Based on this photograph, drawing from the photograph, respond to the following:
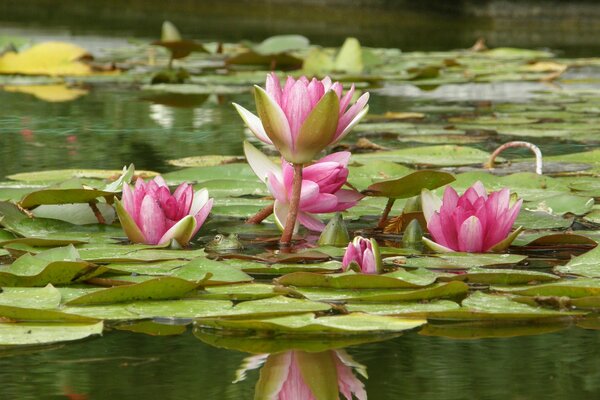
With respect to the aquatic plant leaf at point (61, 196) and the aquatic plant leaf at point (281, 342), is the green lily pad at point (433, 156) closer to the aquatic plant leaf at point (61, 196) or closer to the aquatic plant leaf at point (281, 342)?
the aquatic plant leaf at point (61, 196)

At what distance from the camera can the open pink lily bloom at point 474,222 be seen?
63.8 inches

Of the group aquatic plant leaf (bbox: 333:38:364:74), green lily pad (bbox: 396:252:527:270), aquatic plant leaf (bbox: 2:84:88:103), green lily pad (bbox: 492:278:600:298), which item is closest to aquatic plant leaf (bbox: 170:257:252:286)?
green lily pad (bbox: 396:252:527:270)

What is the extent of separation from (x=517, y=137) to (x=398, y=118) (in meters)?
0.45

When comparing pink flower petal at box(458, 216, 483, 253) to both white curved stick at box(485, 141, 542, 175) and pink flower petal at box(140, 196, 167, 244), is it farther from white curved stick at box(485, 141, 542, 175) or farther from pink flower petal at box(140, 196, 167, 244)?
white curved stick at box(485, 141, 542, 175)

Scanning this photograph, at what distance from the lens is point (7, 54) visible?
15.6ft

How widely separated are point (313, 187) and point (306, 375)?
618 mm

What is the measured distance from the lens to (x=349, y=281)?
4.61 feet

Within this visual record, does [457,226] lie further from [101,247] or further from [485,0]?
[485,0]

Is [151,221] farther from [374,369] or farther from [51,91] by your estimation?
[51,91]

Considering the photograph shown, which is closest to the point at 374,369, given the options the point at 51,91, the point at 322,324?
the point at 322,324

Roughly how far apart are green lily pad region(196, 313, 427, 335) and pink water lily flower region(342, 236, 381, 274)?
21 centimetres

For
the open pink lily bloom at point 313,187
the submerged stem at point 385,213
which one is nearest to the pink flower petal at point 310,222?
the open pink lily bloom at point 313,187

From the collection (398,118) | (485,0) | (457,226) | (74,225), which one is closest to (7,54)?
(398,118)

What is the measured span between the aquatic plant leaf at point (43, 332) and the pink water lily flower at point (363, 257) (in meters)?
0.36
